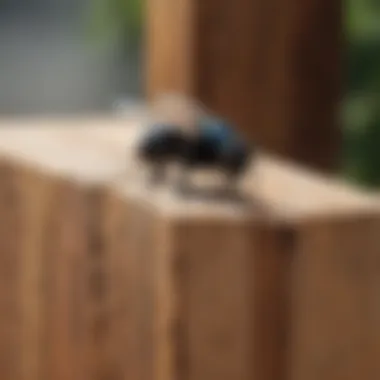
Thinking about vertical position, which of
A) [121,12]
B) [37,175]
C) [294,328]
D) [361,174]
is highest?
[121,12]

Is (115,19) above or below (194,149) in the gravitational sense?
above

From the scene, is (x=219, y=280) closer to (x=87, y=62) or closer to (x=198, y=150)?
(x=198, y=150)

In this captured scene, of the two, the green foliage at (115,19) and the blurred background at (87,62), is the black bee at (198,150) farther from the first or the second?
the green foliage at (115,19)

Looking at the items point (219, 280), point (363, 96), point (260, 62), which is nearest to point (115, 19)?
point (363, 96)

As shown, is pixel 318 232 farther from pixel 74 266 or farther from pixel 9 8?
pixel 9 8

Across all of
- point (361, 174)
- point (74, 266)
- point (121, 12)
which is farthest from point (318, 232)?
point (121, 12)

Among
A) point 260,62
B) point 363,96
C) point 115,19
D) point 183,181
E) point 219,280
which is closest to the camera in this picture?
point 219,280
